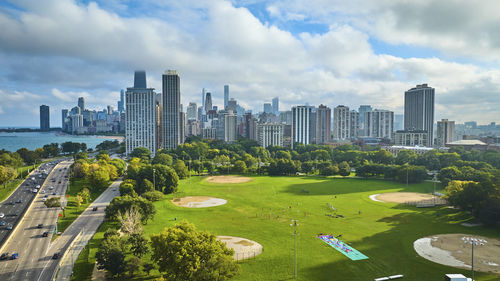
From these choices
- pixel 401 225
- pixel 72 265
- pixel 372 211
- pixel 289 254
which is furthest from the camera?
pixel 372 211

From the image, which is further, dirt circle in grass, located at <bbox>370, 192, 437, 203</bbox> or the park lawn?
dirt circle in grass, located at <bbox>370, 192, 437, 203</bbox>

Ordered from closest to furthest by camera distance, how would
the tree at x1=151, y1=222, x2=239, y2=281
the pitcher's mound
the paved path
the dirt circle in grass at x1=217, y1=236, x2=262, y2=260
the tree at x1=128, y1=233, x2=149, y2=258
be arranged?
1. the tree at x1=151, y1=222, x2=239, y2=281
2. the paved path
3. the tree at x1=128, y1=233, x2=149, y2=258
4. the dirt circle in grass at x1=217, y1=236, x2=262, y2=260
5. the pitcher's mound

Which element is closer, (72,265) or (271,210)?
(72,265)

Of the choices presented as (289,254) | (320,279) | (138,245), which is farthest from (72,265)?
(320,279)

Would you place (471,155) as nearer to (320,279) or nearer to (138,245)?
(320,279)

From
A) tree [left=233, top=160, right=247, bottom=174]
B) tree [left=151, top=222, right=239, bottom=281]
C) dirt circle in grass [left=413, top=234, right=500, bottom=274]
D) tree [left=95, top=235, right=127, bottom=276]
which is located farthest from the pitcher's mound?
tree [left=151, top=222, right=239, bottom=281]

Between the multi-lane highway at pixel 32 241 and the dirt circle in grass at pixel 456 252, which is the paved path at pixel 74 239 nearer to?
the multi-lane highway at pixel 32 241

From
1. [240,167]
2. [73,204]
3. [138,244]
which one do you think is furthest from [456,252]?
[240,167]

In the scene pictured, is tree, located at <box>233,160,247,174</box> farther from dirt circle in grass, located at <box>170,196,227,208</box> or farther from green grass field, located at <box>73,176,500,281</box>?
dirt circle in grass, located at <box>170,196,227,208</box>

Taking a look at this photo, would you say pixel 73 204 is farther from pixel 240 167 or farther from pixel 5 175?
pixel 240 167
